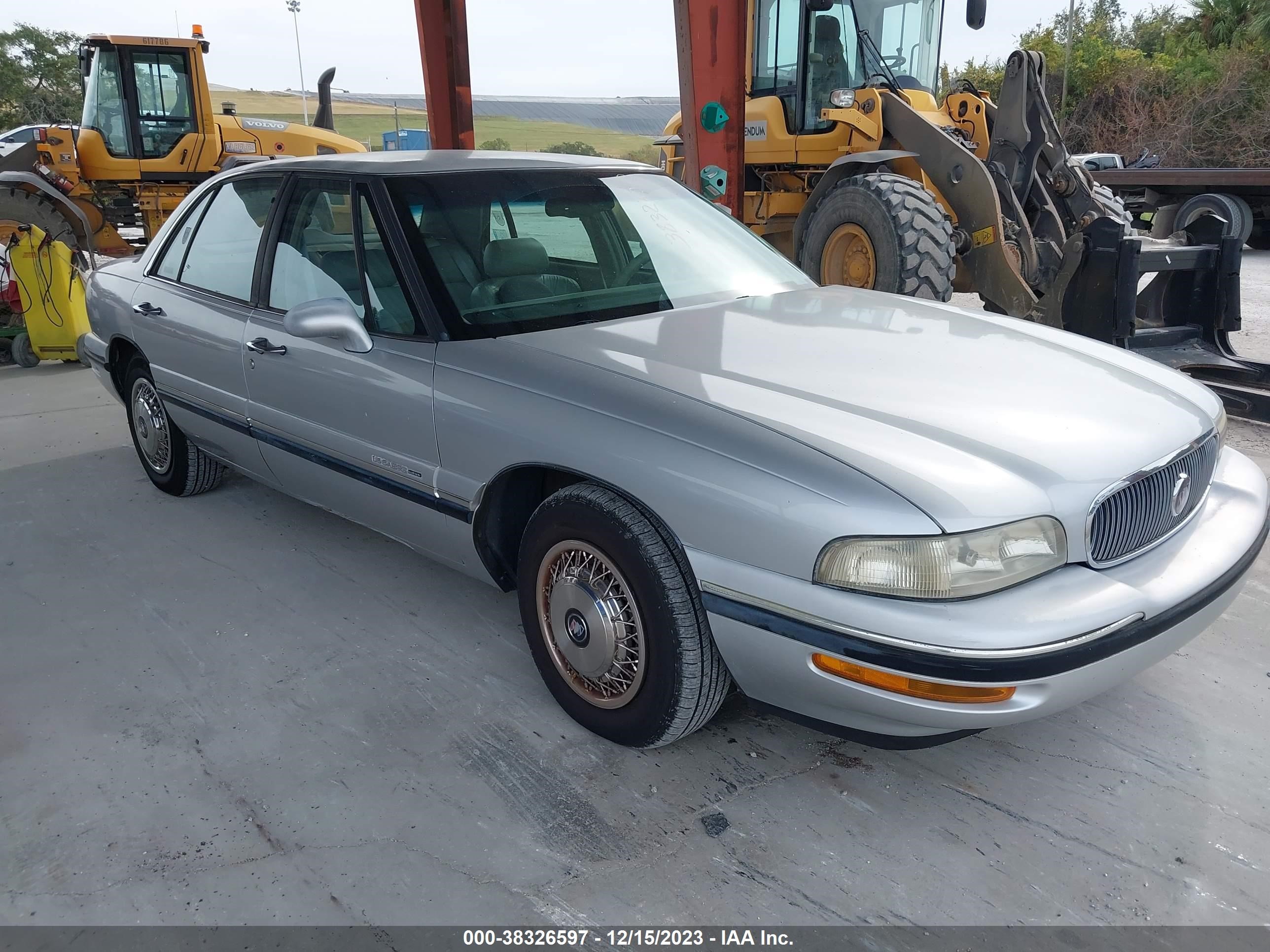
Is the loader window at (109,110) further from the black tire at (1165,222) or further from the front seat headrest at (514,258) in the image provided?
the black tire at (1165,222)

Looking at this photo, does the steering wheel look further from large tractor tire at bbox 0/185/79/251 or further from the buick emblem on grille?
large tractor tire at bbox 0/185/79/251

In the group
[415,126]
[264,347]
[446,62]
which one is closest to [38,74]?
[415,126]

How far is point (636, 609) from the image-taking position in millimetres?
2391

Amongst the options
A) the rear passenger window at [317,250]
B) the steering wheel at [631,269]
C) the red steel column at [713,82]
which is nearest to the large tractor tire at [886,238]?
the red steel column at [713,82]

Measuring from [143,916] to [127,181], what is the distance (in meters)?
11.5

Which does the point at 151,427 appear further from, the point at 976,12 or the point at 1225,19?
the point at 1225,19

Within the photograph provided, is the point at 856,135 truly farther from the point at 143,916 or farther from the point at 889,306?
the point at 143,916

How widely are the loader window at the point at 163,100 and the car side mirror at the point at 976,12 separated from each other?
352 inches

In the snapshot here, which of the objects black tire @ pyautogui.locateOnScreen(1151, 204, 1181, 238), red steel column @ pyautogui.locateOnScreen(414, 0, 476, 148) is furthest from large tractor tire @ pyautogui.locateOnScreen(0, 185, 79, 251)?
black tire @ pyautogui.locateOnScreen(1151, 204, 1181, 238)

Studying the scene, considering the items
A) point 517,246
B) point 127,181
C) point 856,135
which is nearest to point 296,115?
point 127,181

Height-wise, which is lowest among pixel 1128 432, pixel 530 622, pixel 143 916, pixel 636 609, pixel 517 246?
pixel 143 916

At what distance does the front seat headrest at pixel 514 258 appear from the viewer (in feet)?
10.1

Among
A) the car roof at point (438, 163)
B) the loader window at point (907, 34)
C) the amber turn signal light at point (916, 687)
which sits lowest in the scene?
the amber turn signal light at point (916, 687)

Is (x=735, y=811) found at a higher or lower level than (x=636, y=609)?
lower
